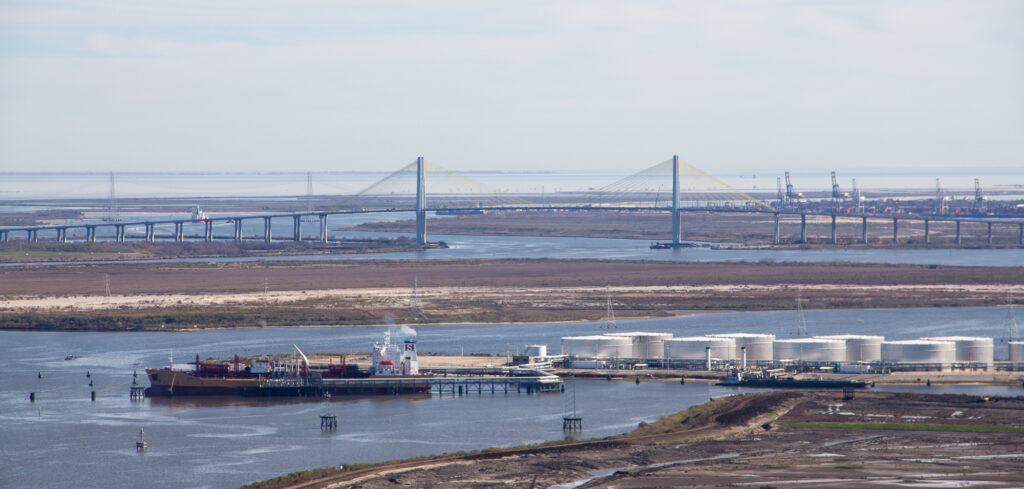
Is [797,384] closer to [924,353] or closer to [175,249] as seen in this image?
[924,353]

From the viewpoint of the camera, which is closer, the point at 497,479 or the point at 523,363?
the point at 497,479

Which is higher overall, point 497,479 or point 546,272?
point 546,272

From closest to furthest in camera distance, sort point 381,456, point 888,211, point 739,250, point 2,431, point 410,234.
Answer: point 381,456 → point 2,431 → point 739,250 → point 410,234 → point 888,211

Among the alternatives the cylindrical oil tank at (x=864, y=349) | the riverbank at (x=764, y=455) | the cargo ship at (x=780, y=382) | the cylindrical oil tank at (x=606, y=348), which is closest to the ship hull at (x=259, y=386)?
the cylindrical oil tank at (x=606, y=348)

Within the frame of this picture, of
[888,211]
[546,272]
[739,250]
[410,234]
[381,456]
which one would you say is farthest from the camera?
[888,211]

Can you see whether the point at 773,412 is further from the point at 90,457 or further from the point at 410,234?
the point at 410,234

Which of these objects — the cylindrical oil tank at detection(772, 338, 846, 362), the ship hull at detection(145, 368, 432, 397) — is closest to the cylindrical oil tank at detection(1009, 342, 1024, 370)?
the cylindrical oil tank at detection(772, 338, 846, 362)

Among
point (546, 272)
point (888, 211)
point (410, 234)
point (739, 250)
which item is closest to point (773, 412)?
point (546, 272)

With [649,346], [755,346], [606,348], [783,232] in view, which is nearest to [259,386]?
[606,348]
